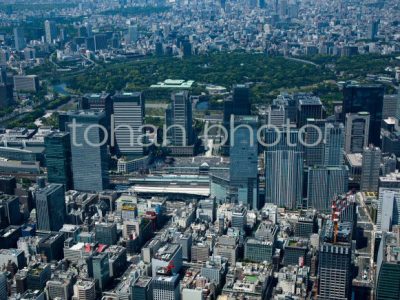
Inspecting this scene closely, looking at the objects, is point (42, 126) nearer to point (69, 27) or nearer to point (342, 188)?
point (342, 188)

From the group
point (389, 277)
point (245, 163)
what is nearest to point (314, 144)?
point (245, 163)

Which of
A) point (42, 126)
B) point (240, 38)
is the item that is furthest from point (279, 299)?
point (240, 38)

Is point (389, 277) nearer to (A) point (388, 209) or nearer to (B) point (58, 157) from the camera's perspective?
(A) point (388, 209)

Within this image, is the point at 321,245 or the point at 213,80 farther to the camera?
the point at 213,80

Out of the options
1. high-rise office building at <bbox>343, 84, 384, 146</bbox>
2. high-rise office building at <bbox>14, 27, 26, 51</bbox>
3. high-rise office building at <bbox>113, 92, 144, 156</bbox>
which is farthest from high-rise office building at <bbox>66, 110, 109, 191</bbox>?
high-rise office building at <bbox>14, 27, 26, 51</bbox>

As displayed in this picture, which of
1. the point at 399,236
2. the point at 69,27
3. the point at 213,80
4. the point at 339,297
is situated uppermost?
the point at 69,27

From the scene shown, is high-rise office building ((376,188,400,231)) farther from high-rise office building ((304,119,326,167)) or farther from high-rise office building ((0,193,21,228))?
high-rise office building ((0,193,21,228))

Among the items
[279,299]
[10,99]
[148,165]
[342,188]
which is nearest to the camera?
[279,299]
